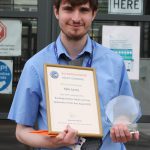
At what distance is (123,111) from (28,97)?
0.46 m

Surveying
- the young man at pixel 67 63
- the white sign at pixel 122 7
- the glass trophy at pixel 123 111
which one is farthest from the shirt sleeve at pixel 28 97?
the white sign at pixel 122 7

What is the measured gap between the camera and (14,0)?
486 cm

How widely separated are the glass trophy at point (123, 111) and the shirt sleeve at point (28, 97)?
1.17 ft

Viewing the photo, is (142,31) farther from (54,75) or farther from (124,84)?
(54,75)

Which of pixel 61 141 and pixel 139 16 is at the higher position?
pixel 139 16

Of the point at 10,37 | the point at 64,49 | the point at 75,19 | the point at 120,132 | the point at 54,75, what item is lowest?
the point at 120,132

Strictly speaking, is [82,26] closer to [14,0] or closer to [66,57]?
[66,57]

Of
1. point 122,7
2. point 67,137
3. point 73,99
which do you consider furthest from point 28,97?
point 122,7

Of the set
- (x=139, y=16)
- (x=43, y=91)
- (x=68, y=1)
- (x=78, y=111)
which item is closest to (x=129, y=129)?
(x=78, y=111)

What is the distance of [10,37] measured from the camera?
16.2ft

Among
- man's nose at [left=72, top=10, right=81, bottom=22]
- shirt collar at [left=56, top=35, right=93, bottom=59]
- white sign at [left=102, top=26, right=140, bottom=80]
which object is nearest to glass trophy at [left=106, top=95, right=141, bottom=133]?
shirt collar at [left=56, top=35, right=93, bottom=59]

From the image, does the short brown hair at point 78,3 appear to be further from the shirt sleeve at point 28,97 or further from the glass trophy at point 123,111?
the glass trophy at point 123,111

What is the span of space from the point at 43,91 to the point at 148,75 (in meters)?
2.79

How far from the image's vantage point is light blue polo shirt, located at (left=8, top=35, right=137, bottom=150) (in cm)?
240
